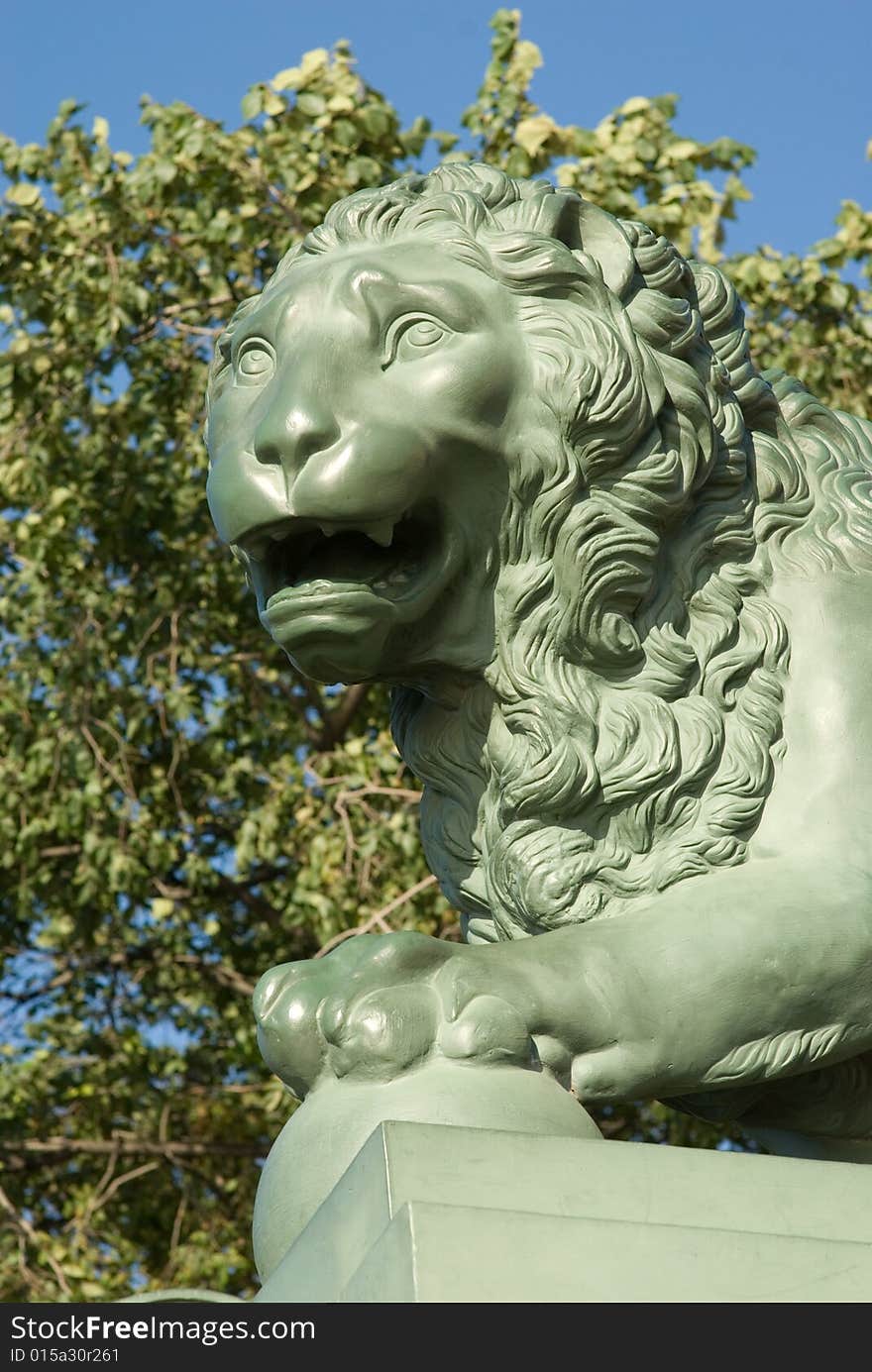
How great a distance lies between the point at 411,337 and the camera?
267cm

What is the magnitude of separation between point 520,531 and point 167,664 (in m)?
6.46

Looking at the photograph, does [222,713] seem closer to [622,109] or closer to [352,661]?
[622,109]

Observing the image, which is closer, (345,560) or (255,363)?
(345,560)

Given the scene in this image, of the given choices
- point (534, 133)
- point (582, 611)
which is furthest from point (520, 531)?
point (534, 133)

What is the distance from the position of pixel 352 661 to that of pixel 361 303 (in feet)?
1.49

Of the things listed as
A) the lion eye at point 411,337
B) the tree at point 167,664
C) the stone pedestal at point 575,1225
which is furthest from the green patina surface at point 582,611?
the tree at point 167,664

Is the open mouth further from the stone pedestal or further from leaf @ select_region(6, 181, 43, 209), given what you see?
leaf @ select_region(6, 181, 43, 209)

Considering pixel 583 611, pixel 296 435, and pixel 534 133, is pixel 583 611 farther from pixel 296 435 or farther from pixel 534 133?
pixel 534 133

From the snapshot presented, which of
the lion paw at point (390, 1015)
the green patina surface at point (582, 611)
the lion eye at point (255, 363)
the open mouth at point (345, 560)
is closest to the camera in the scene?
the lion paw at point (390, 1015)

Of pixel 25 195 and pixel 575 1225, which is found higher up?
pixel 25 195

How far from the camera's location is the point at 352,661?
105 inches

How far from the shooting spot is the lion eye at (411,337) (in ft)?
8.75

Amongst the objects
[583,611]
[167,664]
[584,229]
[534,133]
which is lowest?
[583,611]

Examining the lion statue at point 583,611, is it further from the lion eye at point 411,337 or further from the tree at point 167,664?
the tree at point 167,664
